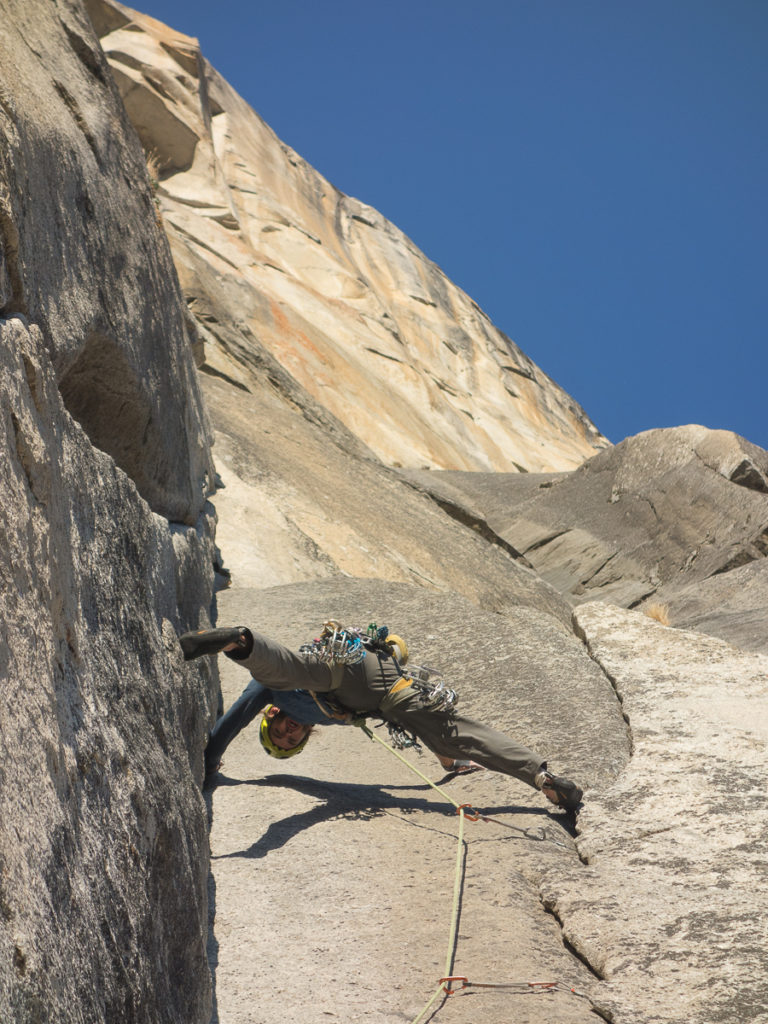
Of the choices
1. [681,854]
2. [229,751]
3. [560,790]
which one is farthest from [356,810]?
[681,854]

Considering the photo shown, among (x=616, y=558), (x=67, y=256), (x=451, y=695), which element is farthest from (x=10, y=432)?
(x=616, y=558)

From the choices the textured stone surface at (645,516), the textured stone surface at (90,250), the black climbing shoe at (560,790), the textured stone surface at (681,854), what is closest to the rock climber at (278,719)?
the black climbing shoe at (560,790)

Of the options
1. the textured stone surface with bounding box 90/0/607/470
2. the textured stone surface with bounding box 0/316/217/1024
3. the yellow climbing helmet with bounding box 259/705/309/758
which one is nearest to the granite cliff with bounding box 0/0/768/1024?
the textured stone surface with bounding box 0/316/217/1024

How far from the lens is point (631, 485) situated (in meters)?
18.7

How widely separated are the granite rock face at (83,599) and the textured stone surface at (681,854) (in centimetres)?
156

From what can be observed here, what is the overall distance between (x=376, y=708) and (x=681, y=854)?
1670 millimetres

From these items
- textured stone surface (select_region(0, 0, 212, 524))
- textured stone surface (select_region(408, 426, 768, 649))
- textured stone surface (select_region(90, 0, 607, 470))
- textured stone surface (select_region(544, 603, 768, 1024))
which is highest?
textured stone surface (select_region(90, 0, 607, 470))

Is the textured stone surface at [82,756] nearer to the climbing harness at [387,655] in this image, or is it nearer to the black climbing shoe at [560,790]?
the climbing harness at [387,655]

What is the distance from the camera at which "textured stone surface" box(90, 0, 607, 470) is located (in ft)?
85.6

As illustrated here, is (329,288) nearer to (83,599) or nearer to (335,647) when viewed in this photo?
(335,647)

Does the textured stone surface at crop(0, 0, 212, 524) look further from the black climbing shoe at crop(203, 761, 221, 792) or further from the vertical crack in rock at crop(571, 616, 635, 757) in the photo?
the vertical crack in rock at crop(571, 616, 635, 757)

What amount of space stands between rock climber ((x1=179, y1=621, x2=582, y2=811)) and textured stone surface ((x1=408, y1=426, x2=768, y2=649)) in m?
9.26

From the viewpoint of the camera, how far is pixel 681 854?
475cm

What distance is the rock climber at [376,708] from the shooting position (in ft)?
17.4
